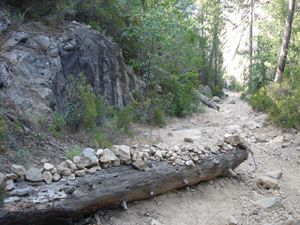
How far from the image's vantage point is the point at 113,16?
1045 cm

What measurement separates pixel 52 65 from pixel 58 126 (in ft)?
4.89

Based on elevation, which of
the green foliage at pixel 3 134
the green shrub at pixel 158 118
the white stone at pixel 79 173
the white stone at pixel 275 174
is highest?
the green foliage at pixel 3 134

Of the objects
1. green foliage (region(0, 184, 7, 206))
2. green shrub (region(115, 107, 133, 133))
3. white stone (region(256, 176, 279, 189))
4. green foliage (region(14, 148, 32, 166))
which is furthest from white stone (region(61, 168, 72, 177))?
white stone (region(256, 176, 279, 189))

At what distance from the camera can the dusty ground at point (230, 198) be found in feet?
16.7

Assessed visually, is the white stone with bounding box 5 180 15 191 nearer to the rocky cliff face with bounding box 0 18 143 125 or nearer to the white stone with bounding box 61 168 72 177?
the white stone with bounding box 61 168 72 177

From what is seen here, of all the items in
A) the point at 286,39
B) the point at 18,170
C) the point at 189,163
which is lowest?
the point at 189,163

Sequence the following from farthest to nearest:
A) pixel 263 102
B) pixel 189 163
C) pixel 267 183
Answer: pixel 263 102 → pixel 267 183 → pixel 189 163

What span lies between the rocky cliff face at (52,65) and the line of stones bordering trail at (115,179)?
1708mm

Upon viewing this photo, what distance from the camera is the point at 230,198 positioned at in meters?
5.95

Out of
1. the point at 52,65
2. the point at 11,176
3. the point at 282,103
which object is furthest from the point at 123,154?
the point at 282,103

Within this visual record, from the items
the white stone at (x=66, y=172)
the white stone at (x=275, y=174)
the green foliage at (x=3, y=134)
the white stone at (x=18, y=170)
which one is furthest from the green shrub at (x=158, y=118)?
the white stone at (x=18, y=170)

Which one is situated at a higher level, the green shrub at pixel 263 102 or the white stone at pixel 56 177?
the white stone at pixel 56 177

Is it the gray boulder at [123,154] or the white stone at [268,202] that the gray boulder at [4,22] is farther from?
the white stone at [268,202]

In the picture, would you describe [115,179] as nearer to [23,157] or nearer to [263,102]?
[23,157]
